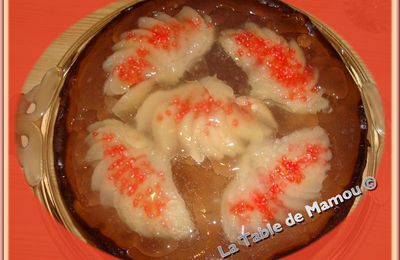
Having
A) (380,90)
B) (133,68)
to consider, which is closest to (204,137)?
(133,68)

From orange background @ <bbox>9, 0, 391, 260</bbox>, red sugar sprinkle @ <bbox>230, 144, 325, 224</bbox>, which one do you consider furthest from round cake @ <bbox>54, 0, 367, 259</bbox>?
orange background @ <bbox>9, 0, 391, 260</bbox>

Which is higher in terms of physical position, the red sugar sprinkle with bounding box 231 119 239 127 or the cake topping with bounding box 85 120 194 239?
the red sugar sprinkle with bounding box 231 119 239 127

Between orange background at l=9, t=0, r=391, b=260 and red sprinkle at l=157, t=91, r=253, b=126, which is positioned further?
orange background at l=9, t=0, r=391, b=260

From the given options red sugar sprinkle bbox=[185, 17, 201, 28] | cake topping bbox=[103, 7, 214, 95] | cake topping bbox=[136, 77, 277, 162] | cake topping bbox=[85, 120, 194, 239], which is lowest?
cake topping bbox=[85, 120, 194, 239]

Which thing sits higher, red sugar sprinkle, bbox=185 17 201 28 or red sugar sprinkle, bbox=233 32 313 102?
red sugar sprinkle, bbox=185 17 201 28

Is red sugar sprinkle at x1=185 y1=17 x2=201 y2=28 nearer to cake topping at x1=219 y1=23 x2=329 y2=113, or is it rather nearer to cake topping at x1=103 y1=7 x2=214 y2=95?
cake topping at x1=103 y1=7 x2=214 y2=95

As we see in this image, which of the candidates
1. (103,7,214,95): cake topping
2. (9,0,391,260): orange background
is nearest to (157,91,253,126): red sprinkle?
(103,7,214,95): cake topping

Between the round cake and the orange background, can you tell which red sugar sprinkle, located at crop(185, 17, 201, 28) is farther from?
the orange background
